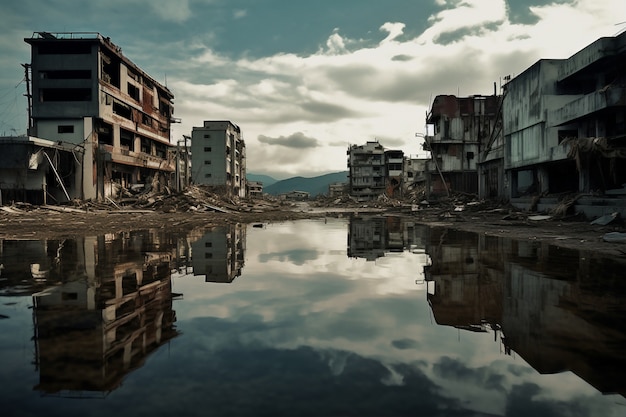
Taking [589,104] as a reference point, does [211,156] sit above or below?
above

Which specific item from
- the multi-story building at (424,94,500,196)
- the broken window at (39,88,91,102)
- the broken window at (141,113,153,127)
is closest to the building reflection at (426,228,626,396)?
the broken window at (39,88,91,102)

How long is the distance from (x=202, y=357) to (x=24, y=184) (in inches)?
1394

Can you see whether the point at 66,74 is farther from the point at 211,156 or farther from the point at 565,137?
the point at 565,137

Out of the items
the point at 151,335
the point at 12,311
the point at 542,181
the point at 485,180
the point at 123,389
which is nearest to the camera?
the point at 123,389

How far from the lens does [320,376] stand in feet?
10.5

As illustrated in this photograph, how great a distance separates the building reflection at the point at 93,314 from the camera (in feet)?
10.5

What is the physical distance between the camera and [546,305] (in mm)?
5188

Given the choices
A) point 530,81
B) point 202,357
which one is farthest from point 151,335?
point 530,81

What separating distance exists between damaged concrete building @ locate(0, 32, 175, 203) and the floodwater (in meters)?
29.2

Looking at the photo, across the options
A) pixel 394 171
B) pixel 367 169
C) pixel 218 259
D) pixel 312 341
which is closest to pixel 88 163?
pixel 218 259

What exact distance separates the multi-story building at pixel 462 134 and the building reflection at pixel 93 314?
161ft

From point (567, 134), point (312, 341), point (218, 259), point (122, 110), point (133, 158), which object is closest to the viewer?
point (312, 341)

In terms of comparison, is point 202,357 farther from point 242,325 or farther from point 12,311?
point 12,311

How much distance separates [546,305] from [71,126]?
4262 centimetres
